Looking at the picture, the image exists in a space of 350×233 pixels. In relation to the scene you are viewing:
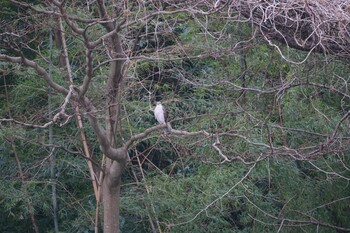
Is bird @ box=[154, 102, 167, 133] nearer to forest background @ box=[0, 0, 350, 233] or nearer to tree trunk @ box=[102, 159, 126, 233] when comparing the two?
forest background @ box=[0, 0, 350, 233]

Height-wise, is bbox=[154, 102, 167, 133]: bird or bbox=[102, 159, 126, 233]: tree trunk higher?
bbox=[154, 102, 167, 133]: bird

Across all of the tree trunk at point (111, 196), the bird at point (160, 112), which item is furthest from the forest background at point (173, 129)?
the bird at point (160, 112)

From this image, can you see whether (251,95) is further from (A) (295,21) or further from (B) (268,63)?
(A) (295,21)

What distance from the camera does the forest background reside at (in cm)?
506

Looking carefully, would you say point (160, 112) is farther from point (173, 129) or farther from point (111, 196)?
point (111, 196)

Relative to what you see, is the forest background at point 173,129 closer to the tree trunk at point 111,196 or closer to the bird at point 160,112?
the tree trunk at point 111,196

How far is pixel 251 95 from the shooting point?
6004 mm

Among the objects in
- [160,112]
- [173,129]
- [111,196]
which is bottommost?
[111,196]

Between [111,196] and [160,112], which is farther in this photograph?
[160,112]

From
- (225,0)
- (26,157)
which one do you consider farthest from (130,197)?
(225,0)

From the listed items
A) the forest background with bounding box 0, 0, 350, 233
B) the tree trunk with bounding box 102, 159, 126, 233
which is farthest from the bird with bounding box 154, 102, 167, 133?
the tree trunk with bounding box 102, 159, 126, 233

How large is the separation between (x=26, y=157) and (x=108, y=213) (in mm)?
1476

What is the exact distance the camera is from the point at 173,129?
16.4ft

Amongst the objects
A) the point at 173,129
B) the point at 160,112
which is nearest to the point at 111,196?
the point at 173,129
